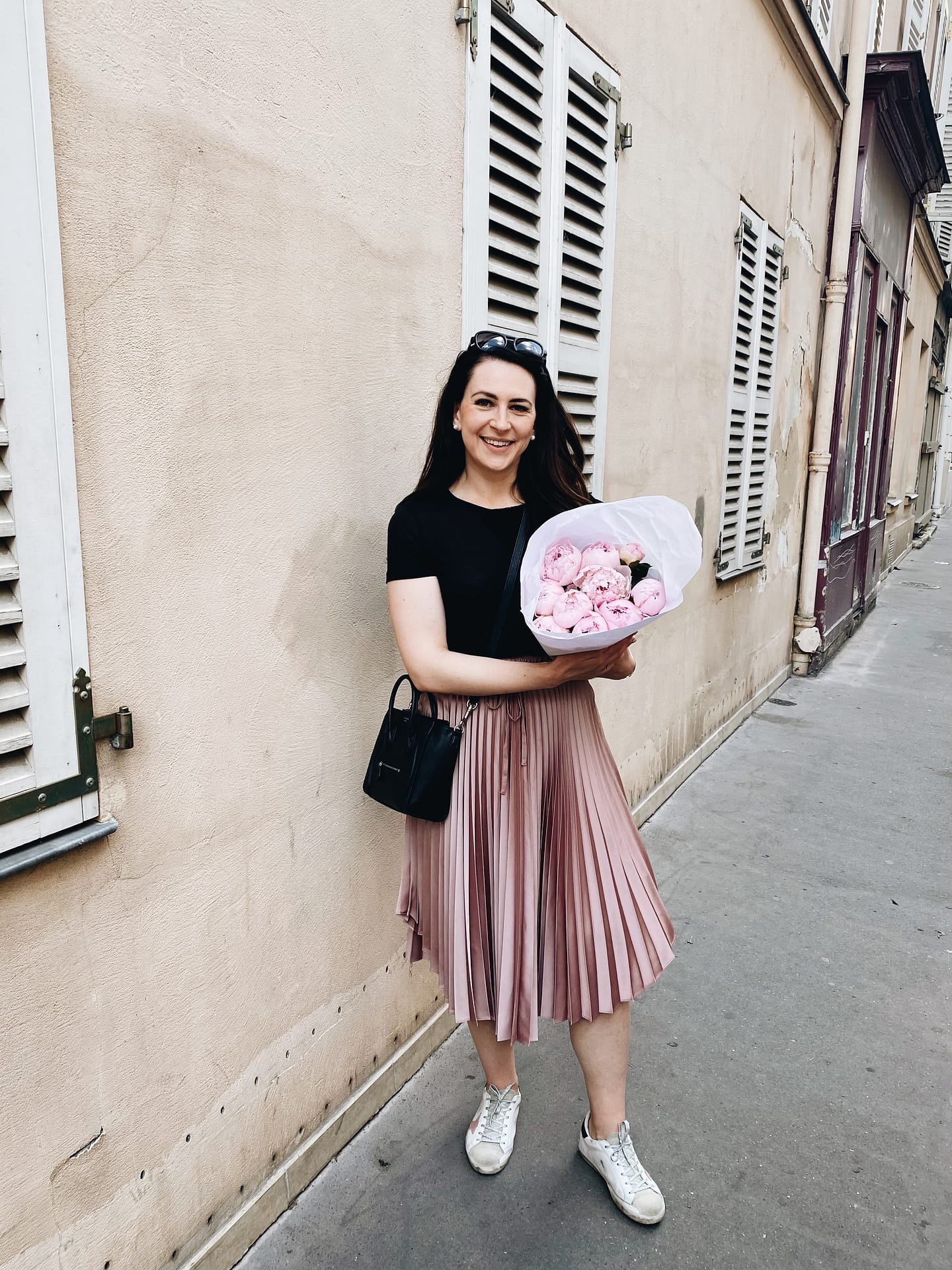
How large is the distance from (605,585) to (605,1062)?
1195 millimetres

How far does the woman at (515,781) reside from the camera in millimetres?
1925

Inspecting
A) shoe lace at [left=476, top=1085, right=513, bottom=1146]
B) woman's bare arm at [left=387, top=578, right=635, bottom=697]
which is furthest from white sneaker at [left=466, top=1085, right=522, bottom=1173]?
woman's bare arm at [left=387, top=578, right=635, bottom=697]

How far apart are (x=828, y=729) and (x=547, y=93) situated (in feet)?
14.7

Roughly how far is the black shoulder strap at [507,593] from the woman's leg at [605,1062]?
91cm

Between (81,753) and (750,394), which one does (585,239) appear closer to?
(81,753)

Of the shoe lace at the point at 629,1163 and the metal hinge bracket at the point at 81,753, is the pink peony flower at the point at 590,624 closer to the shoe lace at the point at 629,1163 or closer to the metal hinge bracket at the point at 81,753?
the metal hinge bracket at the point at 81,753

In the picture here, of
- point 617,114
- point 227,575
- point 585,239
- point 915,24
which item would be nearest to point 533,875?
point 227,575

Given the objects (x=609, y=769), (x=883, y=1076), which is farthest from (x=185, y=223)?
(x=883, y=1076)

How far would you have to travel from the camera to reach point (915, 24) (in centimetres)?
1020

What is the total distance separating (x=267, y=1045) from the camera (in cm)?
202

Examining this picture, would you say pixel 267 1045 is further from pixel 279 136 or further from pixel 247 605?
pixel 279 136

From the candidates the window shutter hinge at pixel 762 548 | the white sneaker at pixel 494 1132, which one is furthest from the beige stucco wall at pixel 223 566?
the window shutter hinge at pixel 762 548

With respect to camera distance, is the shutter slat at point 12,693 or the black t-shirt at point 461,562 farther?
the black t-shirt at point 461,562

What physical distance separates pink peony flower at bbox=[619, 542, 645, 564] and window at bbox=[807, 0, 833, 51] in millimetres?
5794
